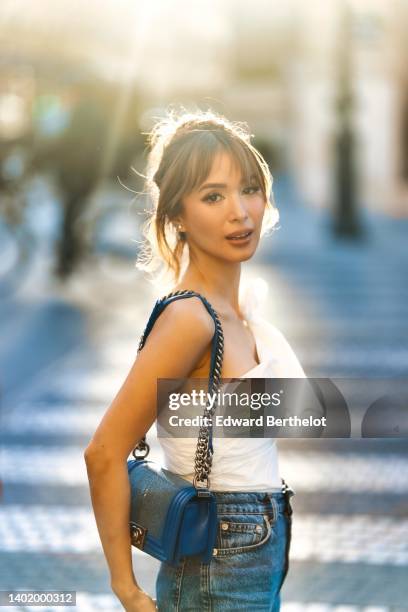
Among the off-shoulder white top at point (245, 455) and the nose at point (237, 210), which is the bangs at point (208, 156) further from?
the off-shoulder white top at point (245, 455)

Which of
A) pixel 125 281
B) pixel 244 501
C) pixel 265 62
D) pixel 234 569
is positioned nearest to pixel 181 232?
pixel 244 501

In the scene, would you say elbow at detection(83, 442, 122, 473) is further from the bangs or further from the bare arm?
the bangs

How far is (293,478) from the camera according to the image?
6246 mm

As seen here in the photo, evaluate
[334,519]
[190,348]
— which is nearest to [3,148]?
[334,519]

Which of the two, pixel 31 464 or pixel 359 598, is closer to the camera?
pixel 359 598

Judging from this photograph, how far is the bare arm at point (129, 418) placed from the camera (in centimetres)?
236

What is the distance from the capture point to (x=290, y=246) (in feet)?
66.8

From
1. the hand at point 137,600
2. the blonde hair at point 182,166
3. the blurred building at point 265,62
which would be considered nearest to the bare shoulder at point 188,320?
the blonde hair at point 182,166

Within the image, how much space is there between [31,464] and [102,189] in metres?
8.34

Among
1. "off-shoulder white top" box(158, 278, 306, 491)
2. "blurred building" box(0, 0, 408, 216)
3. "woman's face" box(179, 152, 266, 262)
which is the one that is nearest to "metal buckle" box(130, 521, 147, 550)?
"off-shoulder white top" box(158, 278, 306, 491)

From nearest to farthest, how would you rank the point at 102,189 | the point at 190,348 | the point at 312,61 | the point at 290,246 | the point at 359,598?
the point at 190,348
the point at 359,598
the point at 102,189
the point at 290,246
the point at 312,61

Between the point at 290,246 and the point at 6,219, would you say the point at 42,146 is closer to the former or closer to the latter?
the point at 6,219

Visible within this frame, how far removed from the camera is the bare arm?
2361 millimetres

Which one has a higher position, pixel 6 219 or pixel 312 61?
pixel 312 61
